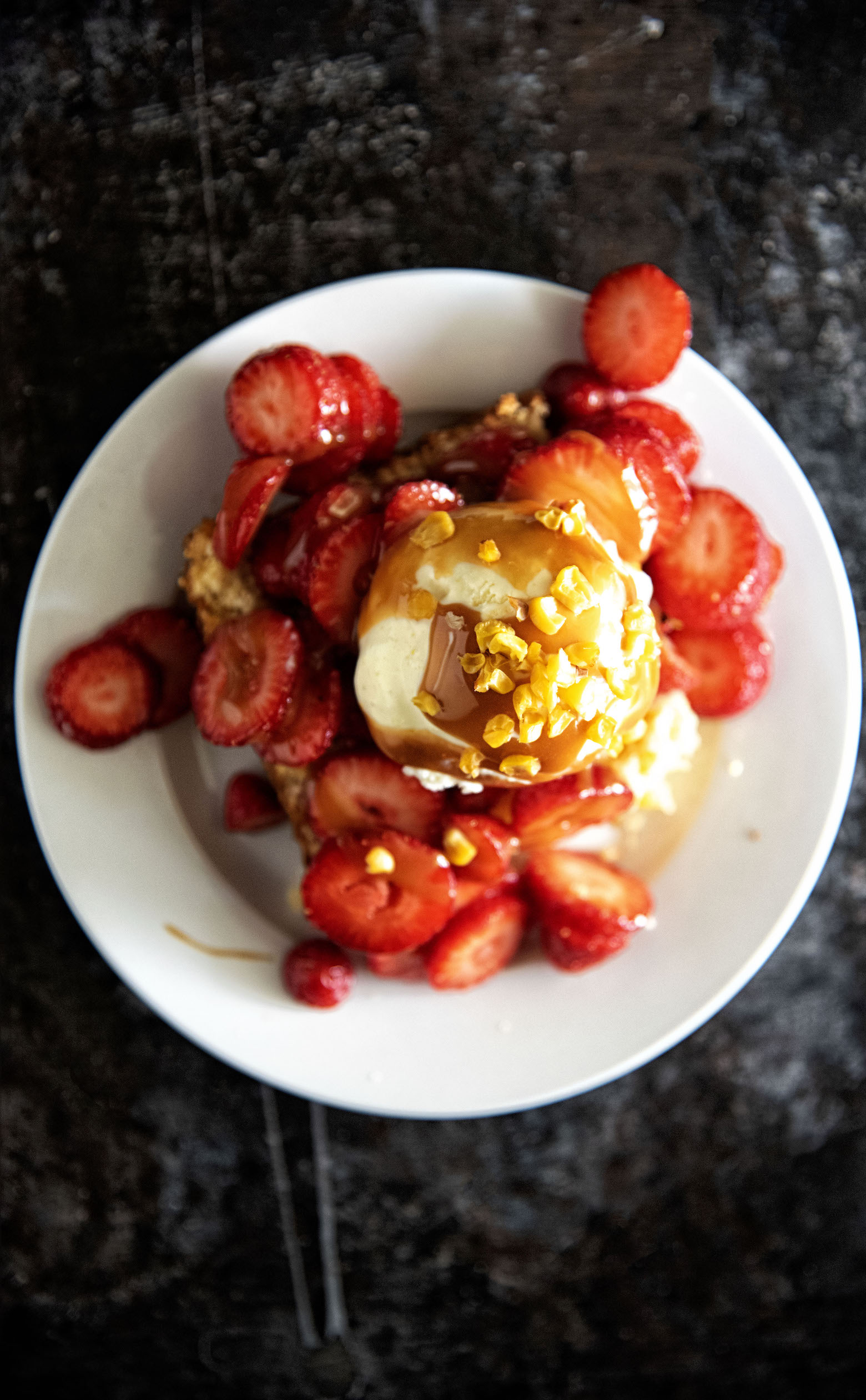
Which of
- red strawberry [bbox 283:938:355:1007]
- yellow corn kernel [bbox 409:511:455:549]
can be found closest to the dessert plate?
red strawberry [bbox 283:938:355:1007]

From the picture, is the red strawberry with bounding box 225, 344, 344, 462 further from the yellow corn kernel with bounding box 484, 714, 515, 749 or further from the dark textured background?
the yellow corn kernel with bounding box 484, 714, 515, 749

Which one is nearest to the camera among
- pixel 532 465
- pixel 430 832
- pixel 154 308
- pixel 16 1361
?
pixel 532 465

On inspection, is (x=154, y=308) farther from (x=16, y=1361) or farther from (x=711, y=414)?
(x=16, y=1361)

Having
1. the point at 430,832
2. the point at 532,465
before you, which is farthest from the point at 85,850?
the point at 532,465

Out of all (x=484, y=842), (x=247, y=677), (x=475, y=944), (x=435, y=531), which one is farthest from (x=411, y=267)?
(x=475, y=944)

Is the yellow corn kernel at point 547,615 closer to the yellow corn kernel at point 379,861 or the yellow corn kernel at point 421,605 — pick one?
the yellow corn kernel at point 421,605

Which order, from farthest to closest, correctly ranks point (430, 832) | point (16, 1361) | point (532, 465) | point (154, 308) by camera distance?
point (16, 1361), point (154, 308), point (430, 832), point (532, 465)

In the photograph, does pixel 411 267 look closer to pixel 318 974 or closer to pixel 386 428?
pixel 386 428
